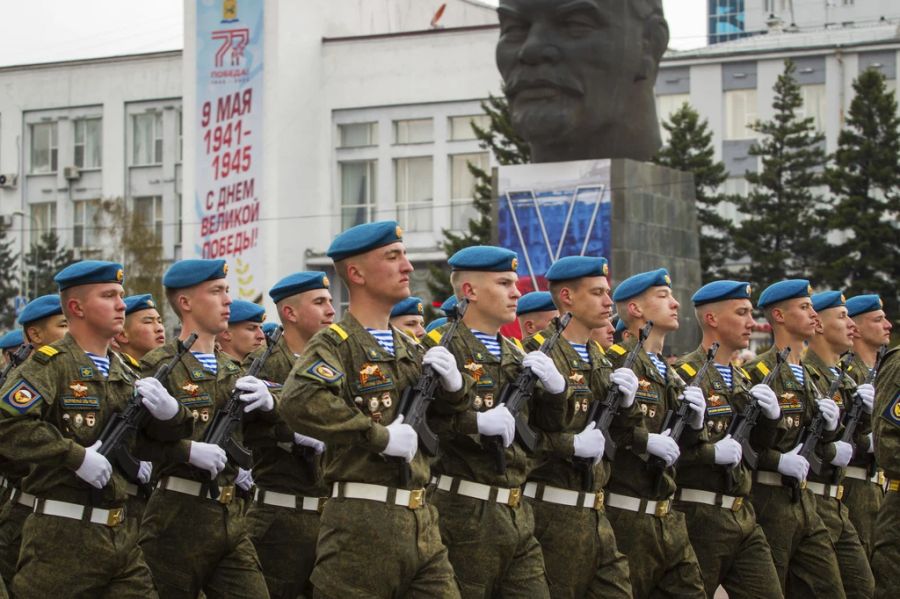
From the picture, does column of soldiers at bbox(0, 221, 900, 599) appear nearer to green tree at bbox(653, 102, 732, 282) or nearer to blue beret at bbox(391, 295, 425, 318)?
blue beret at bbox(391, 295, 425, 318)

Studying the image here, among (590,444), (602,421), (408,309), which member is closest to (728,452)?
(602,421)

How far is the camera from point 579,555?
846 centimetres

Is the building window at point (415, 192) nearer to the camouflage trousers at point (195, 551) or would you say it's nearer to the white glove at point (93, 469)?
the camouflage trousers at point (195, 551)

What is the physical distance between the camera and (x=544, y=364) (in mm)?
7980

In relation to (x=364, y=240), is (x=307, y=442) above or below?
below

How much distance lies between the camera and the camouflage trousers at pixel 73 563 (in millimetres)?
7449

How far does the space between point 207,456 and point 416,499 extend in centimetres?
138

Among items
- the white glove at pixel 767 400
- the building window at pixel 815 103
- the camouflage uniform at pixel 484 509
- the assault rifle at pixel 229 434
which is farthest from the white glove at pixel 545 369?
the building window at pixel 815 103

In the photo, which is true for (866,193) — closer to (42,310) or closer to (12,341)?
(12,341)

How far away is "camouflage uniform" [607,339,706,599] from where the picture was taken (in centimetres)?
902

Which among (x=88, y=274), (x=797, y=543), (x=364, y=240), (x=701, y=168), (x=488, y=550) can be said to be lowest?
(x=797, y=543)

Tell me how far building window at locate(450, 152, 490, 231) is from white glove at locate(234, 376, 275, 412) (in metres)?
39.3

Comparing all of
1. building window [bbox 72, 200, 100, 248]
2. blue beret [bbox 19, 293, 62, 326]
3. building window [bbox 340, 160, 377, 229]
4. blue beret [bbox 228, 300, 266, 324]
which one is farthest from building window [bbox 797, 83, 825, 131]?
blue beret [bbox 19, 293, 62, 326]

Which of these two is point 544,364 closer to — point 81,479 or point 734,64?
point 81,479
